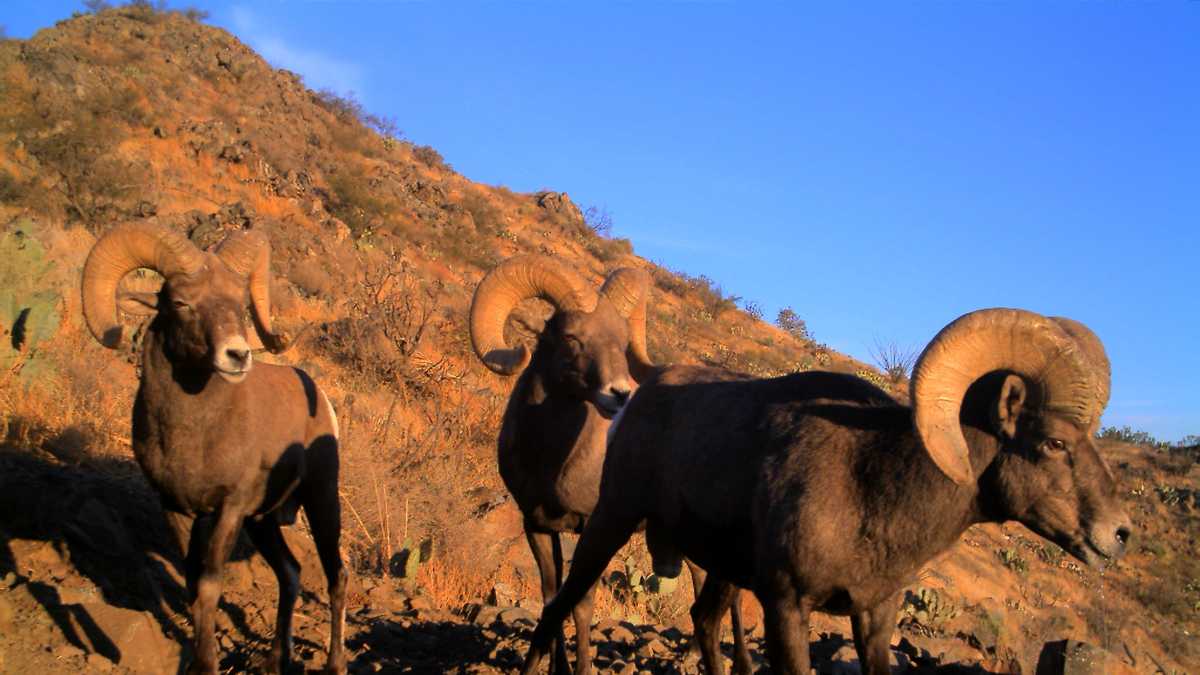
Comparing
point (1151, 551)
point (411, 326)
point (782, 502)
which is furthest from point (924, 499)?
point (1151, 551)

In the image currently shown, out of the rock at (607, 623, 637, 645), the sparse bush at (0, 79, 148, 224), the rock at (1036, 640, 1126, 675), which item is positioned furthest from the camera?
the sparse bush at (0, 79, 148, 224)

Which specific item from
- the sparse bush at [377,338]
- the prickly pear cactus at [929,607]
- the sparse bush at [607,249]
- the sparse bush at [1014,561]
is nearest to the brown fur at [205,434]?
the prickly pear cactus at [929,607]

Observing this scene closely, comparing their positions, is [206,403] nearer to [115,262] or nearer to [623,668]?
[115,262]

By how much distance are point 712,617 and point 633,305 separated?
262 cm

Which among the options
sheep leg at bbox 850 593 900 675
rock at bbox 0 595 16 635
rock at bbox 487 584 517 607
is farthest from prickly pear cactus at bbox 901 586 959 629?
rock at bbox 0 595 16 635

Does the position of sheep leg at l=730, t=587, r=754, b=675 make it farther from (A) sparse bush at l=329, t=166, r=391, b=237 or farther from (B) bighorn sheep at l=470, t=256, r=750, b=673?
(A) sparse bush at l=329, t=166, r=391, b=237

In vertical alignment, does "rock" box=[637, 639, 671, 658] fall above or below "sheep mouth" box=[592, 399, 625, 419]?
below

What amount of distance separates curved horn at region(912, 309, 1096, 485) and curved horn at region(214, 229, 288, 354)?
447 cm

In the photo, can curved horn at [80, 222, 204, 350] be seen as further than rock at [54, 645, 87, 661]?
Yes

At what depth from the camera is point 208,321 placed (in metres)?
6.04

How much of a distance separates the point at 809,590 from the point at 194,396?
13.0 ft

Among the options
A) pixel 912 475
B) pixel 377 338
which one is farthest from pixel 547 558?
pixel 377 338

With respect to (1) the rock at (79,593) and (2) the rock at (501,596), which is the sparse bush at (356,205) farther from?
(1) the rock at (79,593)

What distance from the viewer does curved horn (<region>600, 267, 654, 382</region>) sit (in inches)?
307
